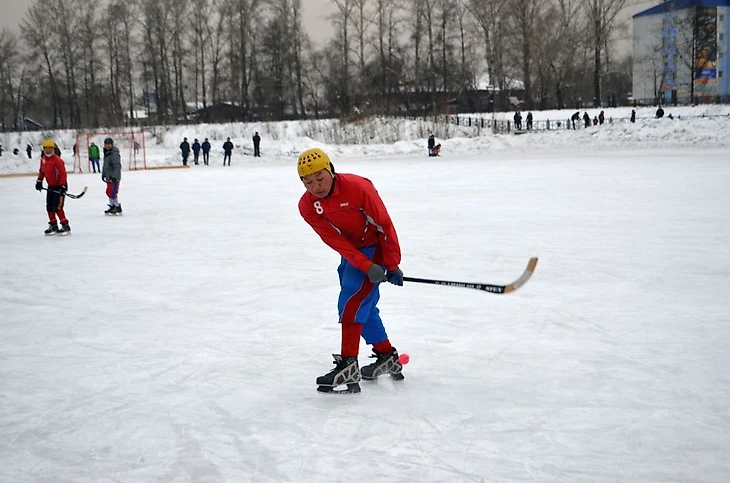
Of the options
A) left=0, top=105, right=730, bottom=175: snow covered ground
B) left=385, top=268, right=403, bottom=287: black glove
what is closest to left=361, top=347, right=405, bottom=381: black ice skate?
left=385, top=268, right=403, bottom=287: black glove

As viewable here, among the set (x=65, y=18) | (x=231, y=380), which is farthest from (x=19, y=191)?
(x=65, y=18)

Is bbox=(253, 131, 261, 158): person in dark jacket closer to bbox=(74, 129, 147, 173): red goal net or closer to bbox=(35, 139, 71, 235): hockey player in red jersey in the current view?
bbox=(74, 129, 147, 173): red goal net

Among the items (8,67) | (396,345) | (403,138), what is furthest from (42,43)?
(396,345)

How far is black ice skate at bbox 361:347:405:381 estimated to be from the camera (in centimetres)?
384

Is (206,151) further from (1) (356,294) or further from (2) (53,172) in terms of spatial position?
(1) (356,294)

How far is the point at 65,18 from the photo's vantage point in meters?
46.4

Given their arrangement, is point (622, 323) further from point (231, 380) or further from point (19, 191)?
point (19, 191)

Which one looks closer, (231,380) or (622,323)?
(231,380)

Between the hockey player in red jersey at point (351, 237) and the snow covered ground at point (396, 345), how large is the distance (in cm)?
29

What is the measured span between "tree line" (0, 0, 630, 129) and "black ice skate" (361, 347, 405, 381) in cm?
3891

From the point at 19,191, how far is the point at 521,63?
34474 millimetres

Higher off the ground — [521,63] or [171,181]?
[521,63]

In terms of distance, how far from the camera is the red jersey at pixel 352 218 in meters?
3.44

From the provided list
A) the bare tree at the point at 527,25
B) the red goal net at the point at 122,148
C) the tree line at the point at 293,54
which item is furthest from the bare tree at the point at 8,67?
the bare tree at the point at 527,25
